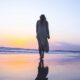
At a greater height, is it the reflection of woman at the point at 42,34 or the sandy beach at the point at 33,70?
the reflection of woman at the point at 42,34

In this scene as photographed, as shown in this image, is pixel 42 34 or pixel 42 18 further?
pixel 42 34

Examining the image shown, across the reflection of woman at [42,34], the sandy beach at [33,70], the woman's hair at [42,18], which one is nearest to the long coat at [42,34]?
the reflection of woman at [42,34]

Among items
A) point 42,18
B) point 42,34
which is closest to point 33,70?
point 42,34

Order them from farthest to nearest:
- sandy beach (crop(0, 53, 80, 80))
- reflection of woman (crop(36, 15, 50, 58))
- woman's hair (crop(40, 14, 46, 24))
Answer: reflection of woman (crop(36, 15, 50, 58)) → woman's hair (crop(40, 14, 46, 24)) → sandy beach (crop(0, 53, 80, 80))

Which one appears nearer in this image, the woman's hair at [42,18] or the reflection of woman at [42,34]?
the woman's hair at [42,18]

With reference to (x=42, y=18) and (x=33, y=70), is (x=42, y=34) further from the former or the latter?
(x=33, y=70)

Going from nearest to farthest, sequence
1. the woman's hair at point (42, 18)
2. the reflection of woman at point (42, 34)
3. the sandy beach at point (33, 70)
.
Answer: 1. the sandy beach at point (33, 70)
2. the woman's hair at point (42, 18)
3. the reflection of woman at point (42, 34)

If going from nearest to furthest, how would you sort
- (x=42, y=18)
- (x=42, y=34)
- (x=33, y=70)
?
(x=33, y=70) → (x=42, y=18) → (x=42, y=34)

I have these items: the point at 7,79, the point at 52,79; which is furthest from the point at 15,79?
the point at 52,79

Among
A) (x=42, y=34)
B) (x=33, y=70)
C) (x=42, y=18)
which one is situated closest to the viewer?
(x=33, y=70)

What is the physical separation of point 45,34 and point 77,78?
4040 millimetres

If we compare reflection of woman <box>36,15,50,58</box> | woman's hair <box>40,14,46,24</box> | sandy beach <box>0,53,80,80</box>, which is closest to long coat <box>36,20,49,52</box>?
reflection of woman <box>36,15,50,58</box>

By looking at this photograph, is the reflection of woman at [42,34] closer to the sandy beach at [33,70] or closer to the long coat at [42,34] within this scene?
the long coat at [42,34]

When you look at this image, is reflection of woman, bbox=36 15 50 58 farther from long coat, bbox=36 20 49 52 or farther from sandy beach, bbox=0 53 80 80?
sandy beach, bbox=0 53 80 80
